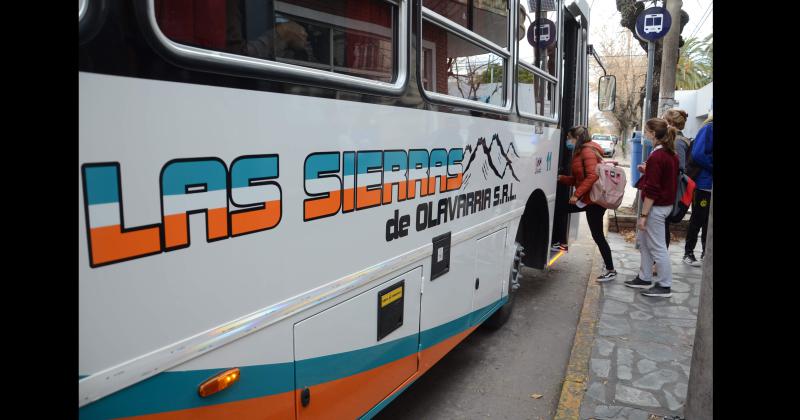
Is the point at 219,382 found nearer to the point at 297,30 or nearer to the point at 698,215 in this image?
the point at 297,30

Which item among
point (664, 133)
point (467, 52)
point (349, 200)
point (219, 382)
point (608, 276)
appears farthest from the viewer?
point (608, 276)

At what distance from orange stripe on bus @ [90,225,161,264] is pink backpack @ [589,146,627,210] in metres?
4.89

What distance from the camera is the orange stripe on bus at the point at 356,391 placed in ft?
7.02

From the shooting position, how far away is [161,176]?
1.42 meters

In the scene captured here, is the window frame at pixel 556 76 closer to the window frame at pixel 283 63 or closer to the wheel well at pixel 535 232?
the wheel well at pixel 535 232

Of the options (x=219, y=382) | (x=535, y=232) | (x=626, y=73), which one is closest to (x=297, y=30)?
(x=219, y=382)

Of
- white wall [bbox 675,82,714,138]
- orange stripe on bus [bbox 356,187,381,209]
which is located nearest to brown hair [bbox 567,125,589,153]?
orange stripe on bus [bbox 356,187,381,209]

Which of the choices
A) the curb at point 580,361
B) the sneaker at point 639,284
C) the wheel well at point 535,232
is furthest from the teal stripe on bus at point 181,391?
the sneaker at point 639,284

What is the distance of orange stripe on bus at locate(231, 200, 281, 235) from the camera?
5.45ft

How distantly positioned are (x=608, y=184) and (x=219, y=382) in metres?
4.72

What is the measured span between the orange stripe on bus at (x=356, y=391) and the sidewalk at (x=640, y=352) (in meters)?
1.29

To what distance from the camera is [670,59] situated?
29.2 feet
